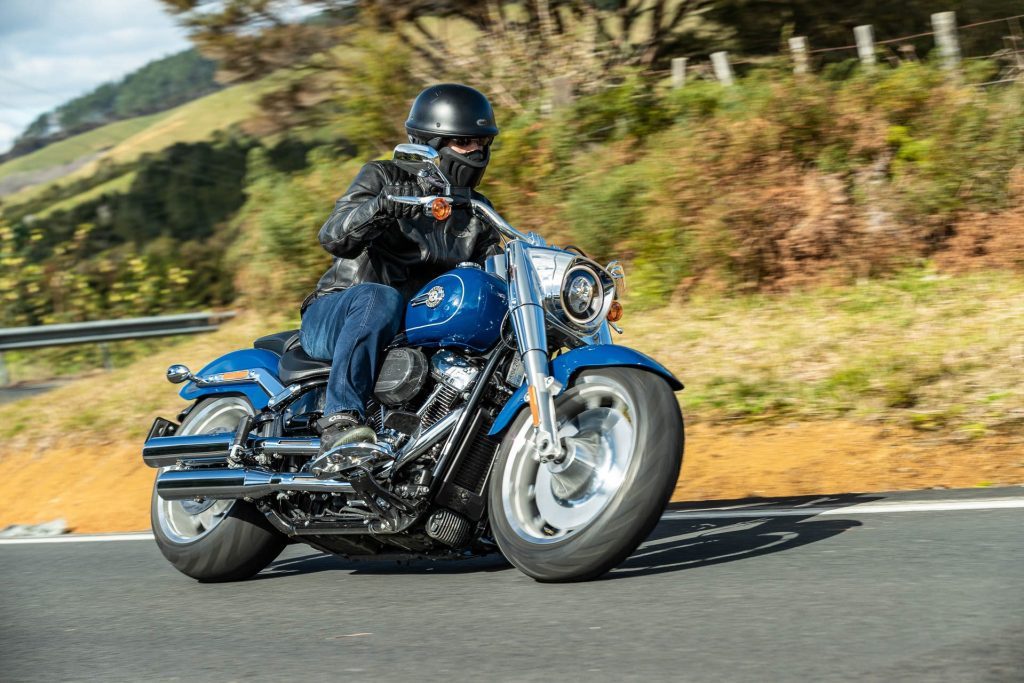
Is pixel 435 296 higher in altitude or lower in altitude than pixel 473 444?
higher

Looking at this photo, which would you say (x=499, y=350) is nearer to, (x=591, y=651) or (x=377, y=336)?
(x=377, y=336)

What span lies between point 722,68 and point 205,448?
1137cm

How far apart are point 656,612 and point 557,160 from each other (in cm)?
1044

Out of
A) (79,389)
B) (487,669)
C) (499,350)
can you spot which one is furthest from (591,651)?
(79,389)

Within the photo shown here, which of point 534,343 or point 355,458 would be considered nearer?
point 534,343

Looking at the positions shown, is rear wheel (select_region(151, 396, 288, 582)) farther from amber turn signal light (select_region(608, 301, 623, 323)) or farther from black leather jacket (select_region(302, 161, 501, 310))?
amber turn signal light (select_region(608, 301, 623, 323))

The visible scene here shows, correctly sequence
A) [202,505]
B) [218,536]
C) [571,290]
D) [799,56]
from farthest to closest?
[799,56] → [202,505] → [218,536] → [571,290]

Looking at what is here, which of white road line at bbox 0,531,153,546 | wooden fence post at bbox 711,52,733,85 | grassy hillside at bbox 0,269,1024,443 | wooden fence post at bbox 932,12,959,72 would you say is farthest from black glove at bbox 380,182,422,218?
wooden fence post at bbox 711,52,733,85

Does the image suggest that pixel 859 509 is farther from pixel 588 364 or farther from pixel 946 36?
pixel 946 36

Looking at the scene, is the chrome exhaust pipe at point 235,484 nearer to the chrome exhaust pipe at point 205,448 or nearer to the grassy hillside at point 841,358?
the chrome exhaust pipe at point 205,448

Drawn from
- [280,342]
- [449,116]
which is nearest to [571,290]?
[449,116]

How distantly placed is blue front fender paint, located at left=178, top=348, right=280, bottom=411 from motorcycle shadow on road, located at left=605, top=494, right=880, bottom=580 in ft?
6.22

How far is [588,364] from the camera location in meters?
4.54

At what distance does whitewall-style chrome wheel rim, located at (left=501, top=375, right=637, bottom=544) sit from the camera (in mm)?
4477
